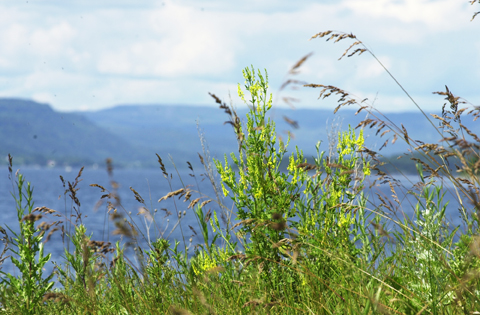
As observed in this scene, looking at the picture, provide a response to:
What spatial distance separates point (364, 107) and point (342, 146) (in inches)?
28.4

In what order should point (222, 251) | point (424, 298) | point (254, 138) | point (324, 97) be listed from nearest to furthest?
point (424, 298)
point (324, 97)
point (254, 138)
point (222, 251)

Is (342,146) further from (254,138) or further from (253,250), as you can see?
(253,250)

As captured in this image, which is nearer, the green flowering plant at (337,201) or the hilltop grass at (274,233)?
the hilltop grass at (274,233)

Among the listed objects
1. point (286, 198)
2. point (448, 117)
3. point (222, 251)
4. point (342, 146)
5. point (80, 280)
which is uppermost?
point (448, 117)

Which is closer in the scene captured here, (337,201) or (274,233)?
(274,233)

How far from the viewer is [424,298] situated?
2398 mm

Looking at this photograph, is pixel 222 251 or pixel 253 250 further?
pixel 222 251

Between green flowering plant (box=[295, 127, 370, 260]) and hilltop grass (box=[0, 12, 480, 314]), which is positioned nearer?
hilltop grass (box=[0, 12, 480, 314])

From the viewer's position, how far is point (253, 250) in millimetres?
2971

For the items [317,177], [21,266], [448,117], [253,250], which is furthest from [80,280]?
[448,117]

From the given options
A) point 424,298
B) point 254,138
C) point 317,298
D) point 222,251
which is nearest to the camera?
point 424,298

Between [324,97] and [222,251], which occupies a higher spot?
[324,97]

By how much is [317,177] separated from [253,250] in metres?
0.79

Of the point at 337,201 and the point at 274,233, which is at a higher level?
the point at 337,201
